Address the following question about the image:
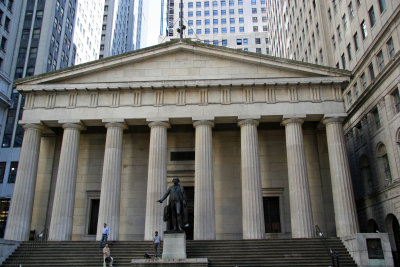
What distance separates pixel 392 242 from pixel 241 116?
47.4 feet

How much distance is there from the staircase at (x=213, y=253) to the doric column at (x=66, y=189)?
2.01 m

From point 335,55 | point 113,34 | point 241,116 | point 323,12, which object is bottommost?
point 241,116

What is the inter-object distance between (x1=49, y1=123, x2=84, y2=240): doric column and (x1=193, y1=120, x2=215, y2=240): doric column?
29.1 feet

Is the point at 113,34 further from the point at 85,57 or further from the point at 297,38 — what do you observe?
the point at 297,38

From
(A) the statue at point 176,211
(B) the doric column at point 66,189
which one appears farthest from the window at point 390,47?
(B) the doric column at point 66,189

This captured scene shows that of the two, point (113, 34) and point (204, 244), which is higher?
point (113, 34)

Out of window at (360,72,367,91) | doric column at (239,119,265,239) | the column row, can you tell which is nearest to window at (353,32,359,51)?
window at (360,72,367,91)

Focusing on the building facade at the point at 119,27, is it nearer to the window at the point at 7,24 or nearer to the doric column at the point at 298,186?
the window at the point at 7,24

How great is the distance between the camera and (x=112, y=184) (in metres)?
27.0

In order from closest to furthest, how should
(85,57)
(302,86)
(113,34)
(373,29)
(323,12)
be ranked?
(302,86)
(373,29)
(323,12)
(85,57)
(113,34)

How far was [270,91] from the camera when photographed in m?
28.5

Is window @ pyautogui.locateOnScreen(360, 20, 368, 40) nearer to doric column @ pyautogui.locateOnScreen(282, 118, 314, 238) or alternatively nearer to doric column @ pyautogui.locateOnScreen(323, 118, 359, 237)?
doric column @ pyautogui.locateOnScreen(323, 118, 359, 237)

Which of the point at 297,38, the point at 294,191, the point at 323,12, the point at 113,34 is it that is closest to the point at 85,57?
the point at 113,34

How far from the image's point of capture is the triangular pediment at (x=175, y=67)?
95.8ft
